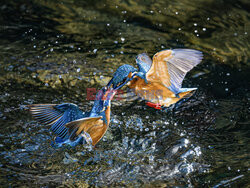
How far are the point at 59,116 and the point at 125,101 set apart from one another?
4.22 ft

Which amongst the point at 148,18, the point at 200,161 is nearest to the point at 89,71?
the point at 148,18

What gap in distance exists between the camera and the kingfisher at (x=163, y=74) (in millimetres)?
3029

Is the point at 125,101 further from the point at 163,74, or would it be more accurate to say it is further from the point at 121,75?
the point at 121,75

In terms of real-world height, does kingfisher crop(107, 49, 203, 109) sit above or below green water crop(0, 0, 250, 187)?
above

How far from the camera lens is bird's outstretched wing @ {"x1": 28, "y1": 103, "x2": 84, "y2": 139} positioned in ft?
9.71

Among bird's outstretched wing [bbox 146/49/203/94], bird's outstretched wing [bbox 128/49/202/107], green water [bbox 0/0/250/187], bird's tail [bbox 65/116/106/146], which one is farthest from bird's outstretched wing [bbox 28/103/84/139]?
bird's outstretched wing [bbox 146/49/203/94]

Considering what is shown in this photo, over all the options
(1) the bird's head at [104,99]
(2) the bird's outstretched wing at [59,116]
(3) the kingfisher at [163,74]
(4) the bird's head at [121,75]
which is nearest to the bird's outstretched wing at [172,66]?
(3) the kingfisher at [163,74]

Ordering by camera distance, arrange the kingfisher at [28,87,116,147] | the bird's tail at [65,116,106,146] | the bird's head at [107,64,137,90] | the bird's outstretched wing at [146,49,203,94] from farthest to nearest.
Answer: the bird's outstretched wing at [146,49,203,94]
the kingfisher at [28,87,116,147]
the bird's head at [107,64,137,90]
the bird's tail at [65,116,106,146]

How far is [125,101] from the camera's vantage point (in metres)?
4.14

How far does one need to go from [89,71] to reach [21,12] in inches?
85.4

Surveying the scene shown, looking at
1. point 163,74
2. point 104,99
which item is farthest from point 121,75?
point 163,74

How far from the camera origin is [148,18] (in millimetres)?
5711

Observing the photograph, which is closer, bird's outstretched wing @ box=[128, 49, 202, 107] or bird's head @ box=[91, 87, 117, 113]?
bird's head @ box=[91, 87, 117, 113]

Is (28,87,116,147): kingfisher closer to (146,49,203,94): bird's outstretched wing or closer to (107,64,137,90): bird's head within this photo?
(107,64,137,90): bird's head
